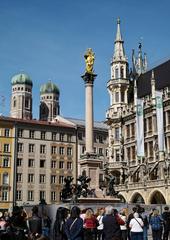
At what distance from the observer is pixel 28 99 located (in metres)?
150

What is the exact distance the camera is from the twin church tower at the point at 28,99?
148 meters

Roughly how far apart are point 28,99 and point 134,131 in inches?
3482

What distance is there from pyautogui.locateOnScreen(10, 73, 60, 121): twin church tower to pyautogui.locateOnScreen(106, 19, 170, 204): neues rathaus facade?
74383 mm

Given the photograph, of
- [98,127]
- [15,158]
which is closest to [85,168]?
[15,158]

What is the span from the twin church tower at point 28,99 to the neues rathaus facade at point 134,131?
244 feet

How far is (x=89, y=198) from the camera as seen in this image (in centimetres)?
3566

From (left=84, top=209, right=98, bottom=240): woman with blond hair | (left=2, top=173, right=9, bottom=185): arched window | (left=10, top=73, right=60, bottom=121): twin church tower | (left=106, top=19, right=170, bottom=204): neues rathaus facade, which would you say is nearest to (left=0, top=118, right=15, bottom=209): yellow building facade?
(left=2, top=173, right=9, bottom=185): arched window

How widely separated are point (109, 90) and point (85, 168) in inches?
1350

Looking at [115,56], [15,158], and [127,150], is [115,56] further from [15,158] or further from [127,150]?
[15,158]

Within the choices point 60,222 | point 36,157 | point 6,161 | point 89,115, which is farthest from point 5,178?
point 60,222

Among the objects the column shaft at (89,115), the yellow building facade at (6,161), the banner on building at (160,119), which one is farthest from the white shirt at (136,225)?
→ the yellow building facade at (6,161)

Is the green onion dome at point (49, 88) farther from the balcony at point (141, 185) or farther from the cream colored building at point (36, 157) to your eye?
the balcony at point (141, 185)

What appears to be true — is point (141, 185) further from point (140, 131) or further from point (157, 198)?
point (140, 131)

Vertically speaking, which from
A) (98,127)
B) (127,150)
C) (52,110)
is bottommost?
(127,150)
